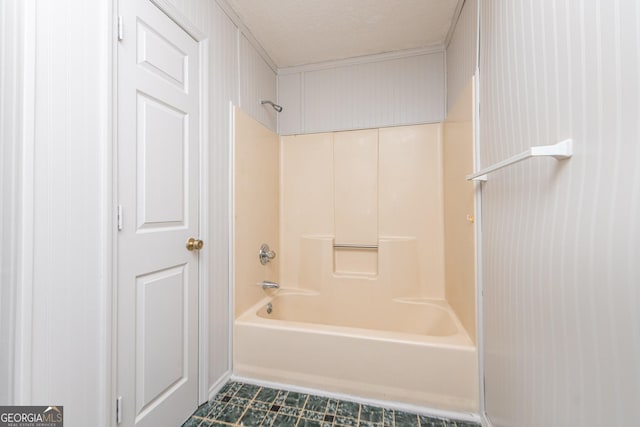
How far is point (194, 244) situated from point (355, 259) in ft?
4.48

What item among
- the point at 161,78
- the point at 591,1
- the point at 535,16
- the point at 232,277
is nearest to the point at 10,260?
the point at 161,78

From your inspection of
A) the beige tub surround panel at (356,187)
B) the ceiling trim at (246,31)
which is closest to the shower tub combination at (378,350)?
the beige tub surround panel at (356,187)

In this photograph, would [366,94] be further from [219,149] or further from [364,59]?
[219,149]

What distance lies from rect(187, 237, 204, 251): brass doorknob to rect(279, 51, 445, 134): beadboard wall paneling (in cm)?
143

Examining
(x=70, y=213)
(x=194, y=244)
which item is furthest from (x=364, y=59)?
(x=70, y=213)

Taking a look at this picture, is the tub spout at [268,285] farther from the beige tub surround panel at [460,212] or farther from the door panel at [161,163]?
the beige tub surround panel at [460,212]

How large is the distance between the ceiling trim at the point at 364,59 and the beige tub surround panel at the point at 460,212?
62 centimetres

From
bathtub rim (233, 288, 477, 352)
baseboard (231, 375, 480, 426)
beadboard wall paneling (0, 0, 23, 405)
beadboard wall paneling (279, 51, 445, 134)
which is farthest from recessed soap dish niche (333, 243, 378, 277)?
Result: beadboard wall paneling (0, 0, 23, 405)

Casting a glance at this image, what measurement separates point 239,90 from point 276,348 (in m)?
1.75

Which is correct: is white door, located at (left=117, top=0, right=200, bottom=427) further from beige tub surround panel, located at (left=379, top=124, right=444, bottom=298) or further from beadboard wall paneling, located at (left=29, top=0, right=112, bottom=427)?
beige tub surround panel, located at (left=379, top=124, right=444, bottom=298)

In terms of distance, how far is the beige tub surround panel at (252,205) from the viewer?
1758 mm

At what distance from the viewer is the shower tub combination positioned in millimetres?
1390

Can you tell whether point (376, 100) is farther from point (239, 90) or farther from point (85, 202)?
point (85, 202)

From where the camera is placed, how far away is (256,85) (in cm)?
205
